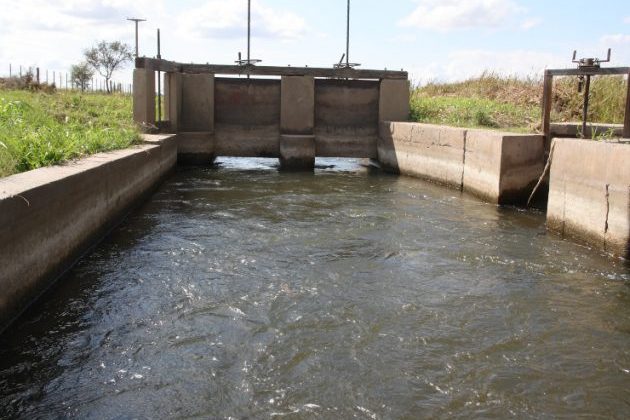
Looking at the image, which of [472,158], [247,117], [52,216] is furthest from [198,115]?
[52,216]

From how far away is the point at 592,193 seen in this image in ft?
25.9

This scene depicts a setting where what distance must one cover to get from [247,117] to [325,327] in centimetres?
1181

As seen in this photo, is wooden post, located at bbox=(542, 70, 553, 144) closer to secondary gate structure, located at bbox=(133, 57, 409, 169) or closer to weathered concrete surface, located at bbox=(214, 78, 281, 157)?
secondary gate structure, located at bbox=(133, 57, 409, 169)

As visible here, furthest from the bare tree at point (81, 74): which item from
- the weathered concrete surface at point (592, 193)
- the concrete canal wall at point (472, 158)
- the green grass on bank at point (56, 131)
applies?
the weathered concrete surface at point (592, 193)

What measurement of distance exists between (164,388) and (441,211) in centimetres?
700

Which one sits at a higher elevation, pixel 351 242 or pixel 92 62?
pixel 92 62

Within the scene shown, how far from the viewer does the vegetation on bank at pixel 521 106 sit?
15.0 meters

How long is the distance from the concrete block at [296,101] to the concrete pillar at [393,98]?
5.80ft

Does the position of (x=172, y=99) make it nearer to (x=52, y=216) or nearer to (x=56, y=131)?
(x=56, y=131)

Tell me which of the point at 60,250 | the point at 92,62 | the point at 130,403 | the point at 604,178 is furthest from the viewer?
the point at 92,62

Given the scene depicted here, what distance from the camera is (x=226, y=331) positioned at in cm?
509

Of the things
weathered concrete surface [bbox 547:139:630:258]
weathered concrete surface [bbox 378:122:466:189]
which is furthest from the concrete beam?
weathered concrete surface [bbox 547:139:630:258]

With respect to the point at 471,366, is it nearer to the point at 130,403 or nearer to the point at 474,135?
the point at 130,403

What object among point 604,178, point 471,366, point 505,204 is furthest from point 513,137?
point 471,366
